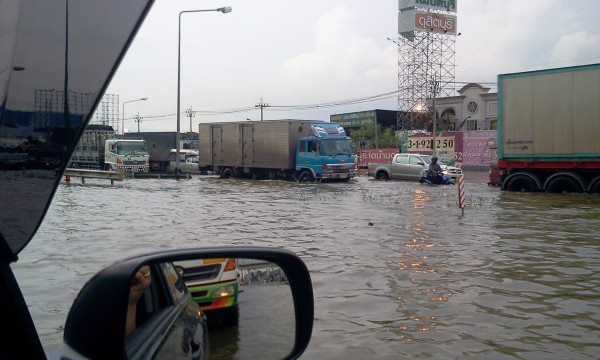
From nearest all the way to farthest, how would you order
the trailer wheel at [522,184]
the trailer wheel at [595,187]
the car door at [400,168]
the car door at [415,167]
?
the trailer wheel at [595,187]
the trailer wheel at [522,184]
the car door at [415,167]
the car door at [400,168]

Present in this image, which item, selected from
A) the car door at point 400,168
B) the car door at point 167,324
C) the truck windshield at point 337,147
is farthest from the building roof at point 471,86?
the car door at point 167,324

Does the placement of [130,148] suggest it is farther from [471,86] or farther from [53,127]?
[471,86]

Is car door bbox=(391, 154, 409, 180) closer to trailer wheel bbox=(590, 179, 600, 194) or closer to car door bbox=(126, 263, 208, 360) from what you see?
trailer wheel bbox=(590, 179, 600, 194)

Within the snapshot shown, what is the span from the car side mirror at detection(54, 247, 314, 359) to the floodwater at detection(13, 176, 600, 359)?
0.55m

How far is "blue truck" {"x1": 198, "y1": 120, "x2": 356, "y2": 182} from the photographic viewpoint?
93.2 ft

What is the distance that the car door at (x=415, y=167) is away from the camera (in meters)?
29.6

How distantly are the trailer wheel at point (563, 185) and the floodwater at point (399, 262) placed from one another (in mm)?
2792

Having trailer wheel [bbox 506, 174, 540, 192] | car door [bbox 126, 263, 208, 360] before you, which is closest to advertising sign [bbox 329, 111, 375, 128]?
trailer wheel [bbox 506, 174, 540, 192]

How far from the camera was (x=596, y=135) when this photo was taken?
20422 mm

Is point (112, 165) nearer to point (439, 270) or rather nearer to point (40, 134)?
point (439, 270)

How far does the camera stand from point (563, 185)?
21.6 meters

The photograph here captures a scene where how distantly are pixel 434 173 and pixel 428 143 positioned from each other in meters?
20.8

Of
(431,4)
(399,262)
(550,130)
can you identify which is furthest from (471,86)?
(399,262)

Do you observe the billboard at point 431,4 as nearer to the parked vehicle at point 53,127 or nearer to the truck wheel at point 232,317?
the truck wheel at point 232,317
